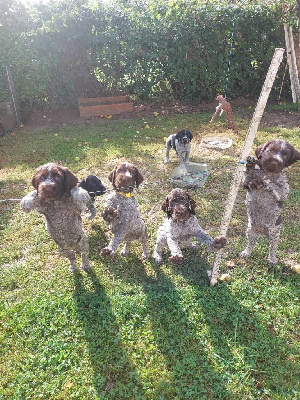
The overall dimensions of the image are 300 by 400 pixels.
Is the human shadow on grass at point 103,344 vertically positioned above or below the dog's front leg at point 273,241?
below

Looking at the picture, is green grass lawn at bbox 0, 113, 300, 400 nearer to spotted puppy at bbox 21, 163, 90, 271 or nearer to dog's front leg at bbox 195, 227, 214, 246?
dog's front leg at bbox 195, 227, 214, 246

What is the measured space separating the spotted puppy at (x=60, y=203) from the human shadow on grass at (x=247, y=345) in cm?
198

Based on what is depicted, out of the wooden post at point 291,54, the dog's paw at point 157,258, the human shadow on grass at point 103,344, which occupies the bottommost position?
the human shadow on grass at point 103,344

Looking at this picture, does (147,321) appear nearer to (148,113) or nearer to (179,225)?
(179,225)

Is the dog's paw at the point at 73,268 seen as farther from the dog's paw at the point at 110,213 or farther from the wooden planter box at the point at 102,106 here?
the wooden planter box at the point at 102,106

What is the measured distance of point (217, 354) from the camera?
3865 mm

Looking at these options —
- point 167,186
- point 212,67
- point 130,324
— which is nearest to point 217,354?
point 130,324

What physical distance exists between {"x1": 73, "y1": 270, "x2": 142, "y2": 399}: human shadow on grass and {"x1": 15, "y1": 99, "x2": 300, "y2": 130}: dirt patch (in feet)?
31.2

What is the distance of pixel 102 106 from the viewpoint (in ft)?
43.9

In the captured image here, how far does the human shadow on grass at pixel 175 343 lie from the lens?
11.6ft

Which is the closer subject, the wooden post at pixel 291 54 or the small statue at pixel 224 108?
the small statue at pixel 224 108

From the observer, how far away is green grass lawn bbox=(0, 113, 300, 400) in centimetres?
362

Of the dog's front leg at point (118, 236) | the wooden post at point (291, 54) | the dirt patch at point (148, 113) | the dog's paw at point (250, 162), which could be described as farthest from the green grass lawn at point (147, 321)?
the wooden post at point (291, 54)

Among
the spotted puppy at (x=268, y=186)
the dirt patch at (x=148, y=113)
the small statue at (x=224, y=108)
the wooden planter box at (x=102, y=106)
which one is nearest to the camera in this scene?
the spotted puppy at (x=268, y=186)
